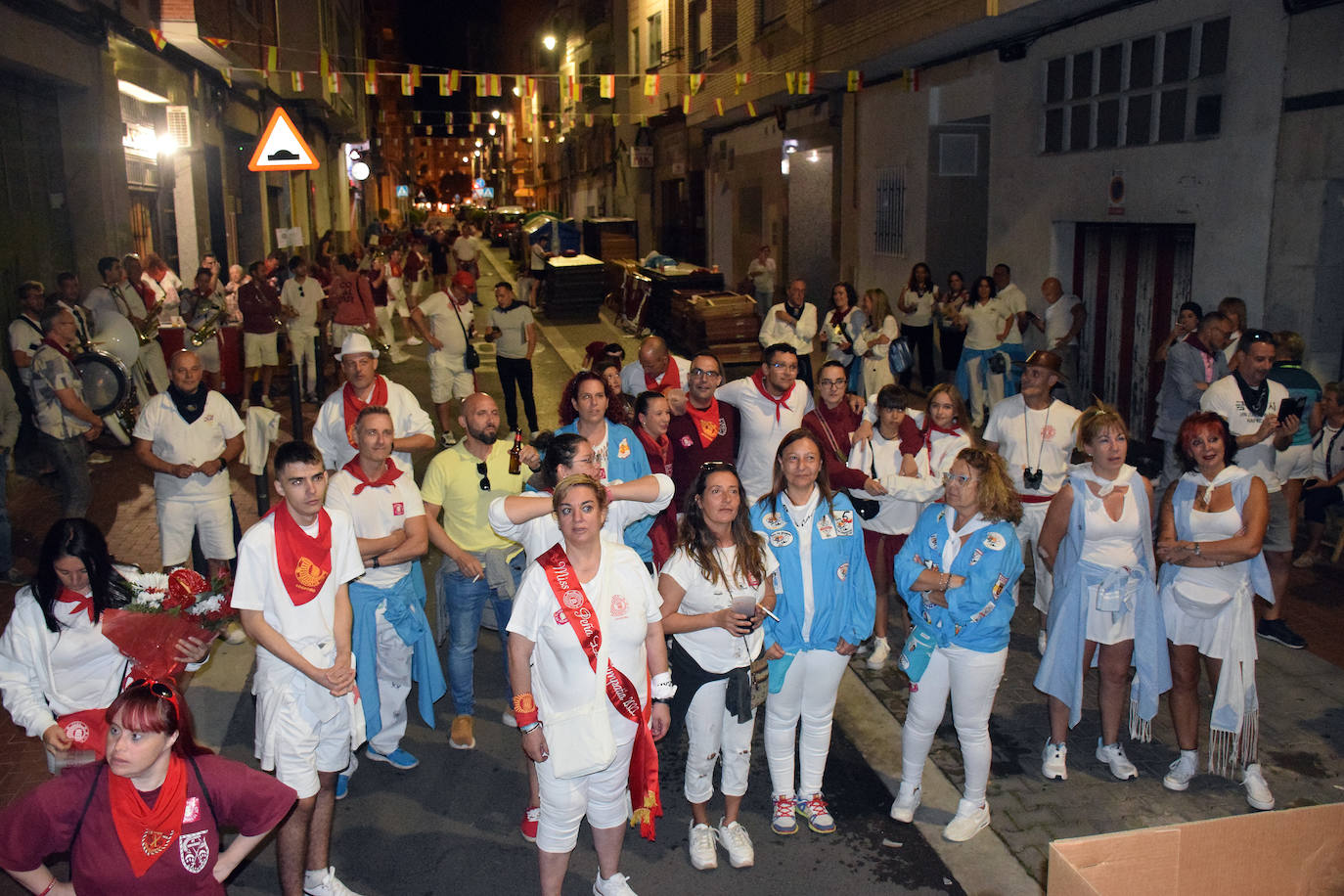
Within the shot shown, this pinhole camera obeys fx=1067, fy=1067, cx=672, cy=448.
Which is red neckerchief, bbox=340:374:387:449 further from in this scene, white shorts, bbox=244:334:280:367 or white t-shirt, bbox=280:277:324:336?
white t-shirt, bbox=280:277:324:336

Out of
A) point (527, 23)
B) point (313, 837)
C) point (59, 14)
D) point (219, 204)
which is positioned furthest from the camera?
point (527, 23)

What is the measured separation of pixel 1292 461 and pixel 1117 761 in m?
3.21

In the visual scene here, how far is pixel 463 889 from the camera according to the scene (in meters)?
4.84

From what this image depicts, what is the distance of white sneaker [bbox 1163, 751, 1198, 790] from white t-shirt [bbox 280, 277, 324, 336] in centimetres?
1304

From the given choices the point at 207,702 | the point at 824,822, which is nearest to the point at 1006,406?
the point at 824,822

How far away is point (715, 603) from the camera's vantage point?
479cm

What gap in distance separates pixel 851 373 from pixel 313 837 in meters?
9.85

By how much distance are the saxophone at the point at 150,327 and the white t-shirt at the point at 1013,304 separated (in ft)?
34.2

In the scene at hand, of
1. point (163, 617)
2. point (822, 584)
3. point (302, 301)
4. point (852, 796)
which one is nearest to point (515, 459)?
point (822, 584)

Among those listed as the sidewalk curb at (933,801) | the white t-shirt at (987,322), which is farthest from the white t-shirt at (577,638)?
the white t-shirt at (987,322)

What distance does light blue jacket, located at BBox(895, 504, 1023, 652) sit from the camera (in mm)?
4934

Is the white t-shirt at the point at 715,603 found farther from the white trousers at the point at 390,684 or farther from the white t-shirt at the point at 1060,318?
the white t-shirt at the point at 1060,318

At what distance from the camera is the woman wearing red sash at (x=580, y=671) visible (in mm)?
4211

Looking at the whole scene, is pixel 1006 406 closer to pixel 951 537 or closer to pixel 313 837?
pixel 951 537
